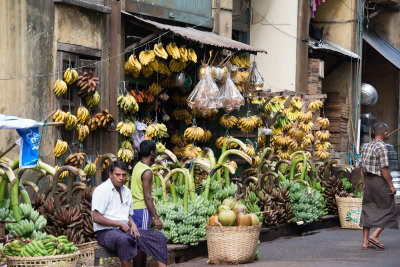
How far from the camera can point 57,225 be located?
8.47 meters

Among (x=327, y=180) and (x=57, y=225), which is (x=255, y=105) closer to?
(x=327, y=180)

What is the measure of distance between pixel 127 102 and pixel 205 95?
1.52 meters

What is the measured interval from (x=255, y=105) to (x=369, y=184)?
4.60m

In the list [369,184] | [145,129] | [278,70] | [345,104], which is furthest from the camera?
[345,104]

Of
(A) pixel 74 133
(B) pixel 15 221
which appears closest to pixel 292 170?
(A) pixel 74 133

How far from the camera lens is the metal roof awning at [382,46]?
73.4 feet

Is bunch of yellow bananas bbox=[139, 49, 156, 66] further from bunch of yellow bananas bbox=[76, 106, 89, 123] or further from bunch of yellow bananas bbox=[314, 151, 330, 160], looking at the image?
bunch of yellow bananas bbox=[314, 151, 330, 160]

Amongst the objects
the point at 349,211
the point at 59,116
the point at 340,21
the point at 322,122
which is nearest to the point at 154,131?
the point at 59,116

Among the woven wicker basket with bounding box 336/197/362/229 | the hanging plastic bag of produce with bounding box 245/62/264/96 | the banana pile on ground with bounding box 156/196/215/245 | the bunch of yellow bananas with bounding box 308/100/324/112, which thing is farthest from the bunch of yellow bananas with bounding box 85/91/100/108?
the bunch of yellow bananas with bounding box 308/100/324/112

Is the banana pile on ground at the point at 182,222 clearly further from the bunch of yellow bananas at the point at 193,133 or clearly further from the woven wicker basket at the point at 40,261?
the bunch of yellow bananas at the point at 193,133

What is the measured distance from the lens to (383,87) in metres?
25.0

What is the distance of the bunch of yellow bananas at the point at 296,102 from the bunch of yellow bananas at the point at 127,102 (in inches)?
221

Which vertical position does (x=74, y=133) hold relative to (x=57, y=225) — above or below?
above

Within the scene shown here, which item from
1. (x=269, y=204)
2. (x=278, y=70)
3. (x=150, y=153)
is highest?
(x=278, y=70)
